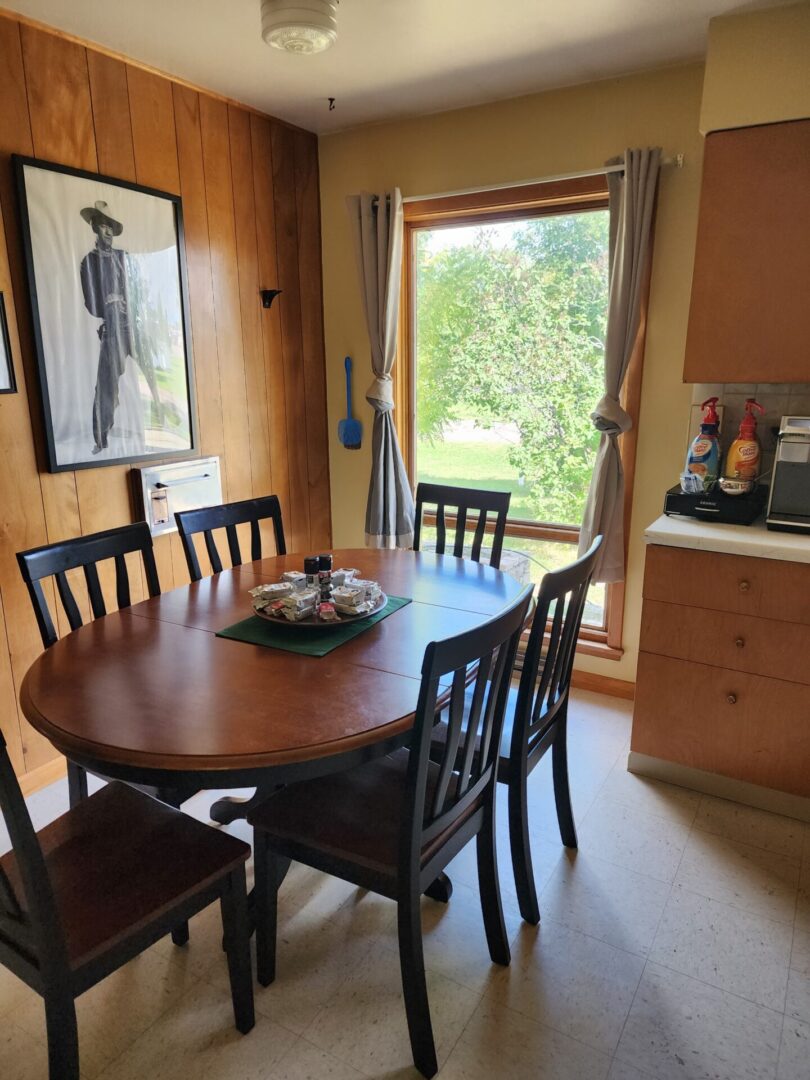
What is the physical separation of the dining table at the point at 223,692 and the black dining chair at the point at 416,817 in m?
0.11

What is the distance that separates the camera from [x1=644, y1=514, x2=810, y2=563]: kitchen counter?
207 cm

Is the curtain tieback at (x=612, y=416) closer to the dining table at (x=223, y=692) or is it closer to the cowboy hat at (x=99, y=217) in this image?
the dining table at (x=223, y=692)

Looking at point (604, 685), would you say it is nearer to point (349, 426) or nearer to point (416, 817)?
point (349, 426)

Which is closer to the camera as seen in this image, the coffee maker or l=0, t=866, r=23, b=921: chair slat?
l=0, t=866, r=23, b=921: chair slat

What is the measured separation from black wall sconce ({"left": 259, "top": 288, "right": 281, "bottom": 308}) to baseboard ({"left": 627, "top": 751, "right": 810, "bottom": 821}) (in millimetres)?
2452

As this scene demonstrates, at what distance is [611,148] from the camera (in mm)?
2670

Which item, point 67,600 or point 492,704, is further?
point 67,600

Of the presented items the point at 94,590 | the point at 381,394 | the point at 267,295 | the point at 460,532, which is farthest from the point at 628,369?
the point at 94,590

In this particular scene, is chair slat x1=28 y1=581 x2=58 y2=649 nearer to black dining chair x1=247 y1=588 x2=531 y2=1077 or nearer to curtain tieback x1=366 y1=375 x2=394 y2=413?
black dining chair x1=247 y1=588 x2=531 y2=1077

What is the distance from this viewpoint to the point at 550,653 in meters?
1.72

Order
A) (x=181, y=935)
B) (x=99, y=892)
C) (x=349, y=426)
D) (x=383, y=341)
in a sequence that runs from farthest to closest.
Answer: (x=349, y=426) → (x=383, y=341) → (x=181, y=935) → (x=99, y=892)

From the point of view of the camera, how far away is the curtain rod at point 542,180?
2.56 metres

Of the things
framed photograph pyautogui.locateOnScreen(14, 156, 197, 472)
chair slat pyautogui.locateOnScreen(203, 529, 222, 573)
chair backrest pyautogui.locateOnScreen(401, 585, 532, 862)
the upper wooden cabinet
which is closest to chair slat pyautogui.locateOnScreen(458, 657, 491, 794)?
chair backrest pyautogui.locateOnScreen(401, 585, 532, 862)

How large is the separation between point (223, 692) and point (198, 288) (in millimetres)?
1984
